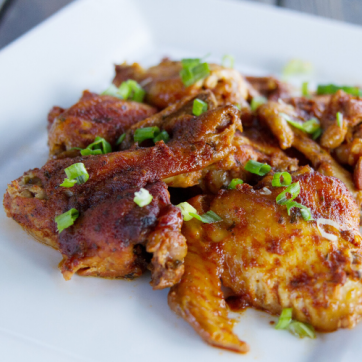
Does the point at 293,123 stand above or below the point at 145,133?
below

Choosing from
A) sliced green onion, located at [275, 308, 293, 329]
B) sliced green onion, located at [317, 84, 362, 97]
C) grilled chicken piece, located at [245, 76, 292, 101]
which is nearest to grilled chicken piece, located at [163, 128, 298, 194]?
sliced green onion, located at [275, 308, 293, 329]

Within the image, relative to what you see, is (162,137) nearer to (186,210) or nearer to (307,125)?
(186,210)

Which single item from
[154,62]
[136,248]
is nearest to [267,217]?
[136,248]

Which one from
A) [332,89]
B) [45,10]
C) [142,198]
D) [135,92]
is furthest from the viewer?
[45,10]

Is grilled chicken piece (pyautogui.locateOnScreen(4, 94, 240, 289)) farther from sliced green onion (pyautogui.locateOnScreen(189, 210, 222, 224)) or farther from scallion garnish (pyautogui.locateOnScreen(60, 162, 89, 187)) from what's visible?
sliced green onion (pyautogui.locateOnScreen(189, 210, 222, 224))

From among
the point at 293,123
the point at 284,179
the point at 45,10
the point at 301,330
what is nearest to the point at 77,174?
the point at 284,179

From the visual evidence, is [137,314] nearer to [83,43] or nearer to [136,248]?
[136,248]
